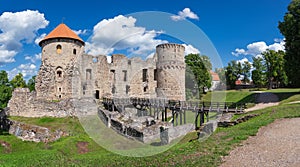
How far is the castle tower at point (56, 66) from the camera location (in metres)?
25.9

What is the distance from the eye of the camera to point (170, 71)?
3275 centimetres

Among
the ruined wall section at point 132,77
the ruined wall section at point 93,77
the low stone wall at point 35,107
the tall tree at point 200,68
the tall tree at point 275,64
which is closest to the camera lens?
the low stone wall at point 35,107

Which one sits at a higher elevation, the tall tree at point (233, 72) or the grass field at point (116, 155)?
the tall tree at point (233, 72)

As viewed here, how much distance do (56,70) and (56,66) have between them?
1.62 ft

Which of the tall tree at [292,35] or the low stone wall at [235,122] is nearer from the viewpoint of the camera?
the low stone wall at [235,122]

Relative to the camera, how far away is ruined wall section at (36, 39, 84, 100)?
25.8 metres

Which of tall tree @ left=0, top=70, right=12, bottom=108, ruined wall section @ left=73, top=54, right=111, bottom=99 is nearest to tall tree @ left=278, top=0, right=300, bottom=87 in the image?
ruined wall section @ left=73, top=54, right=111, bottom=99

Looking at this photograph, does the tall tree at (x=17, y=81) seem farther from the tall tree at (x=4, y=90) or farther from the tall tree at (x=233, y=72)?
the tall tree at (x=233, y=72)

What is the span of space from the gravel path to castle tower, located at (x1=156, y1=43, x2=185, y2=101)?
2215 cm

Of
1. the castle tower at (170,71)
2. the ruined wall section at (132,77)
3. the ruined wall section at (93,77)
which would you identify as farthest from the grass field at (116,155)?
the castle tower at (170,71)

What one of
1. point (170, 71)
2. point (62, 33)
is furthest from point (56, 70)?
point (170, 71)

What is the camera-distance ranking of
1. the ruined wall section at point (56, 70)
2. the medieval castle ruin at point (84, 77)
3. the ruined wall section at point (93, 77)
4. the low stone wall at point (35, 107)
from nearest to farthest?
the low stone wall at point (35, 107) < the medieval castle ruin at point (84, 77) < the ruined wall section at point (56, 70) < the ruined wall section at point (93, 77)

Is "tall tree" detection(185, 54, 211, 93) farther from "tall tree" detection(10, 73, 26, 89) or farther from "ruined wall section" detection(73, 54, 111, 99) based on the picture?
"tall tree" detection(10, 73, 26, 89)

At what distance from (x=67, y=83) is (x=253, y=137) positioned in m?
22.5
